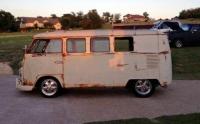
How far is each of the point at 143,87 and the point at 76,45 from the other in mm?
2251

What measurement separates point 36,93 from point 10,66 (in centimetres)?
748

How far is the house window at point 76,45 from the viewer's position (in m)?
13.0

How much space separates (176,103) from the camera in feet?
40.0

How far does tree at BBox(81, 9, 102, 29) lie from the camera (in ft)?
233

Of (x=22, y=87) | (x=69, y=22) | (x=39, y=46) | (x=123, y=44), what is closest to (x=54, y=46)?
(x=39, y=46)

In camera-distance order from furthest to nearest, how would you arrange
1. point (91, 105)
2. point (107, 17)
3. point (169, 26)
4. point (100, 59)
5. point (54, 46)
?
point (107, 17) → point (169, 26) → point (54, 46) → point (100, 59) → point (91, 105)

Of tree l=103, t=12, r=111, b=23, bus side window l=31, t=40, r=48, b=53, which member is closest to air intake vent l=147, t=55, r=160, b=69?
bus side window l=31, t=40, r=48, b=53

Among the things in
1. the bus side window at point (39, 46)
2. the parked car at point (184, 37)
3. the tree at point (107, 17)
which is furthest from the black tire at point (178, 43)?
the tree at point (107, 17)

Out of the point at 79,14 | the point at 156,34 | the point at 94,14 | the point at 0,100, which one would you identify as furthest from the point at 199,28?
the point at 79,14

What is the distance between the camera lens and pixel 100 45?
513 inches

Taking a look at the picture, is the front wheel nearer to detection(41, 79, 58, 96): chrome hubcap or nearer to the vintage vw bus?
the vintage vw bus

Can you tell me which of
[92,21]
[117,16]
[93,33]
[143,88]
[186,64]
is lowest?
[143,88]

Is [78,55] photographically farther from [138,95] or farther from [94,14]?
[94,14]

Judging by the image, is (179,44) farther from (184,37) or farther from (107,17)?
(107,17)
